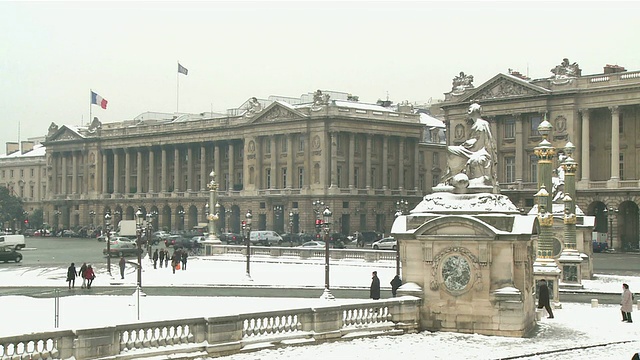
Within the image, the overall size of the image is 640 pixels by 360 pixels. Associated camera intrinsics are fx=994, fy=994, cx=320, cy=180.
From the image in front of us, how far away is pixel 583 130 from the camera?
102 m

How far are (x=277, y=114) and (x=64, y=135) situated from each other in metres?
56.6

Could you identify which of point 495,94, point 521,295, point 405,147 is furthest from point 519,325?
point 405,147

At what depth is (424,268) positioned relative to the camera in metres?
27.8

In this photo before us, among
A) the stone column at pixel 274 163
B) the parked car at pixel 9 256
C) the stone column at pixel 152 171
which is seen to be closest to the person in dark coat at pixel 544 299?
the parked car at pixel 9 256

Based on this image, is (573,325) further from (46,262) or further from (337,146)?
(337,146)

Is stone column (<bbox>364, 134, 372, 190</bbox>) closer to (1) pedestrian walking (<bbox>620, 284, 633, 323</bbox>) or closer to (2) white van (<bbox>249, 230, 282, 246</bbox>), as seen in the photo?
(2) white van (<bbox>249, 230, 282, 246</bbox>)

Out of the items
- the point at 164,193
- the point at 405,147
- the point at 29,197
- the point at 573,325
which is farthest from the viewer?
the point at 29,197

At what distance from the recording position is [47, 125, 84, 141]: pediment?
164000mm

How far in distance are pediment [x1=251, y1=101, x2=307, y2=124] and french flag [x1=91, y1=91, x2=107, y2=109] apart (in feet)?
79.1

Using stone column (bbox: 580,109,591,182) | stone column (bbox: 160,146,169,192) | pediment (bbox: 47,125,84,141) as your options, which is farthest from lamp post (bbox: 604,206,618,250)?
pediment (bbox: 47,125,84,141)

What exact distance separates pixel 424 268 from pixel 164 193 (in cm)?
12153

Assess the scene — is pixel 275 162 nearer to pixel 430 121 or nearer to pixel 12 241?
pixel 430 121

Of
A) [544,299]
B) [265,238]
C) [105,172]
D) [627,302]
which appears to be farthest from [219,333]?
[105,172]

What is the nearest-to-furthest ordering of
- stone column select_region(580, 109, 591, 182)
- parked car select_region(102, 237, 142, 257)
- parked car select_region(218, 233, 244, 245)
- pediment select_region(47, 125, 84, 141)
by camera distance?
parked car select_region(102, 237, 142, 257) < parked car select_region(218, 233, 244, 245) < stone column select_region(580, 109, 591, 182) < pediment select_region(47, 125, 84, 141)
